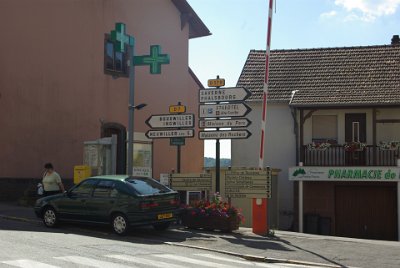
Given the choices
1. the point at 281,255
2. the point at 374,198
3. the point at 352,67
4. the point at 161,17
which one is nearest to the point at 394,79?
the point at 352,67

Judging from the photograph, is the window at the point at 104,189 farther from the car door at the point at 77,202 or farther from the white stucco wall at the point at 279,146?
the white stucco wall at the point at 279,146

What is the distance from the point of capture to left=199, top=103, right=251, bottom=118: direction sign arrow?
607 inches

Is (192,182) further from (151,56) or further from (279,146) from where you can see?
(279,146)

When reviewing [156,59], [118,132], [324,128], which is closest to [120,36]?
[156,59]

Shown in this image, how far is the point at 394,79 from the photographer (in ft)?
79.0

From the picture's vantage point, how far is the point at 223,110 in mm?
15664

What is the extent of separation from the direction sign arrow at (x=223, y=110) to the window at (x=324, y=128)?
9.69 m

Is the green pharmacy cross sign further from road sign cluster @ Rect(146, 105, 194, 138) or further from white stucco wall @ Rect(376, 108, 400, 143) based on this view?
white stucco wall @ Rect(376, 108, 400, 143)

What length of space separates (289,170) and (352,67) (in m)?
6.19

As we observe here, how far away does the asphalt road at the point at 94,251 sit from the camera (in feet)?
31.6

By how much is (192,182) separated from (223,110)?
2.33m

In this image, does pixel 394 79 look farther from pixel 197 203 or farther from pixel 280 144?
pixel 197 203

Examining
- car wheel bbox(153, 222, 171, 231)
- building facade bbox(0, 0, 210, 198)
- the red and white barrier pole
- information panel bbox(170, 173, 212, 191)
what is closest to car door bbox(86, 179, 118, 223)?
car wheel bbox(153, 222, 171, 231)

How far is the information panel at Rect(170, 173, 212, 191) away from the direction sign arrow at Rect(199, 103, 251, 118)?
178cm
